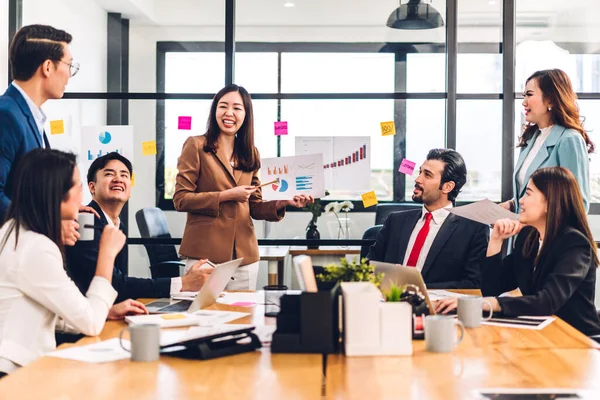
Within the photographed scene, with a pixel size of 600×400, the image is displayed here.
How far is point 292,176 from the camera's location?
146 inches

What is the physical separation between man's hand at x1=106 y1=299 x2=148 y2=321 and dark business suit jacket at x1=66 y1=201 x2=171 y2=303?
331mm

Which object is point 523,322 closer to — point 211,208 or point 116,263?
point 116,263

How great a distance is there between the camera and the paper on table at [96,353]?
1.74 m

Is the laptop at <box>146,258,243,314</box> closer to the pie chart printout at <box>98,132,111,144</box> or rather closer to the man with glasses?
the man with glasses

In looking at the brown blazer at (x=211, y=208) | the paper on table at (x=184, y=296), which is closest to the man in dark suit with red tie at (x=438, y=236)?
the brown blazer at (x=211, y=208)

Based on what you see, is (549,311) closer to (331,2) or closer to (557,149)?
(557,149)

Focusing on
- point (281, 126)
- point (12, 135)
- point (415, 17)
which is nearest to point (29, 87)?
point (12, 135)

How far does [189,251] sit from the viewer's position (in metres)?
3.49

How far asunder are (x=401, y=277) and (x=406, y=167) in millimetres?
2291

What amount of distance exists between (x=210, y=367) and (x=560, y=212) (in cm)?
149

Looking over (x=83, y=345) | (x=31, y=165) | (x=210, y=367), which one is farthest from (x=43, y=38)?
(x=210, y=367)

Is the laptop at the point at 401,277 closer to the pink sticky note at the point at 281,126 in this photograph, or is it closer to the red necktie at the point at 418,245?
the red necktie at the point at 418,245

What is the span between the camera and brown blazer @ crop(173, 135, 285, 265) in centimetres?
345

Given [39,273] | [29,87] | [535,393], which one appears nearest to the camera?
[535,393]
